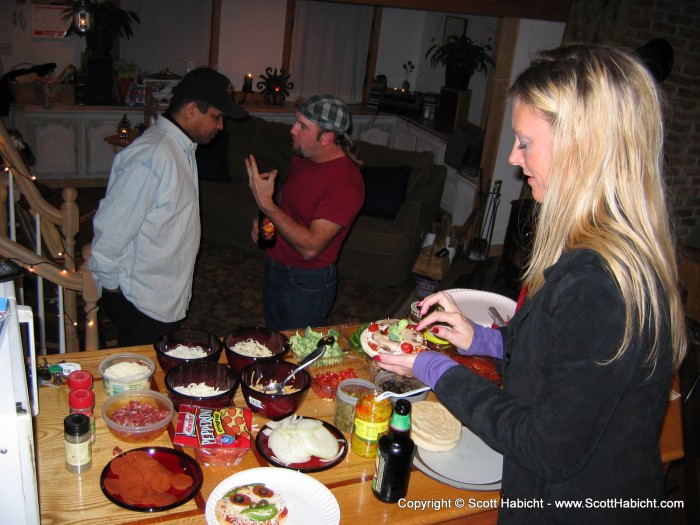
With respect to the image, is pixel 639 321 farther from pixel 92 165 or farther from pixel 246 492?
pixel 92 165

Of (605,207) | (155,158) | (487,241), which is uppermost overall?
(605,207)

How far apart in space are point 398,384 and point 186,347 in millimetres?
640

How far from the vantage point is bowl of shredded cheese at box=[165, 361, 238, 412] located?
1647 mm

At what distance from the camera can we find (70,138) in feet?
19.9

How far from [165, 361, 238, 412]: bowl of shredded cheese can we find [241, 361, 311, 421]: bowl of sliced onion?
45 mm

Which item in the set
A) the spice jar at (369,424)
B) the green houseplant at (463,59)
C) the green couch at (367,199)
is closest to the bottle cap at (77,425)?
the spice jar at (369,424)

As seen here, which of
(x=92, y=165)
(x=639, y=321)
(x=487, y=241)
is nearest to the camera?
(x=639, y=321)

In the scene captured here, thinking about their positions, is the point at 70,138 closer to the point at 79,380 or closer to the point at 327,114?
the point at 327,114

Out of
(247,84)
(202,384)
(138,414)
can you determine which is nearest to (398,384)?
(202,384)

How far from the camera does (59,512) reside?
132cm

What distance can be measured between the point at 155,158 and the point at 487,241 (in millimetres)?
3697

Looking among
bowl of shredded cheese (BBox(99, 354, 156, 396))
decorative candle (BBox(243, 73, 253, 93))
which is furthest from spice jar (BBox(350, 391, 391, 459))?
decorative candle (BBox(243, 73, 253, 93))

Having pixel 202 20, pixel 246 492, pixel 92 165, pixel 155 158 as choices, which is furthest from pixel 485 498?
pixel 202 20

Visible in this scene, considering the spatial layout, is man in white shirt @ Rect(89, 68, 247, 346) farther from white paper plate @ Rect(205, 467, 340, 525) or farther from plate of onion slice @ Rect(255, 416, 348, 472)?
white paper plate @ Rect(205, 467, 340, 525)
